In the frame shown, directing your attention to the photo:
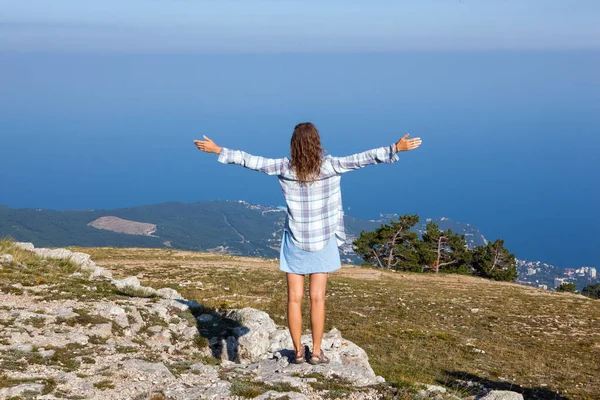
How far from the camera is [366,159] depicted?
27.8 feet

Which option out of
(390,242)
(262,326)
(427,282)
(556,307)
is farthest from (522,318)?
(390,242)

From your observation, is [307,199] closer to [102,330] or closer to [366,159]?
[366,159]

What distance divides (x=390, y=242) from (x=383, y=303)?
3311 centimetres

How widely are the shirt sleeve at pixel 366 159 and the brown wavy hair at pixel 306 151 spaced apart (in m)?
0.26

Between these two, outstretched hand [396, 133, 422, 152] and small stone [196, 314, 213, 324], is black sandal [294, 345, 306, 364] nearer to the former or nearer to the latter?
outstretched hand [396, 133, 422, 152]

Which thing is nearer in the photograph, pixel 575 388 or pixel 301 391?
pixel 301 391

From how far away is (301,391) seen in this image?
845cm

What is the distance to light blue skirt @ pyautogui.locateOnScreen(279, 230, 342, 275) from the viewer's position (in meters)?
8.94

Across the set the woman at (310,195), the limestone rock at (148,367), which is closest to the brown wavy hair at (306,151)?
the woman at (310,195)

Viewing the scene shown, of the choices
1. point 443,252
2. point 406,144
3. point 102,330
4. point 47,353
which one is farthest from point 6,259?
point 443,252

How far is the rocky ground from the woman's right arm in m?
3.18

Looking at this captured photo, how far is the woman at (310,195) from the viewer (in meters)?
8.56

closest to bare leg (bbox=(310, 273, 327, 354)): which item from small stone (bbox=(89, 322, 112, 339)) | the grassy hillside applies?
the grassy hillside

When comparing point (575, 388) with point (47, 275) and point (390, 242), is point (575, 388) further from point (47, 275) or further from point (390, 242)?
point (390, 242)
